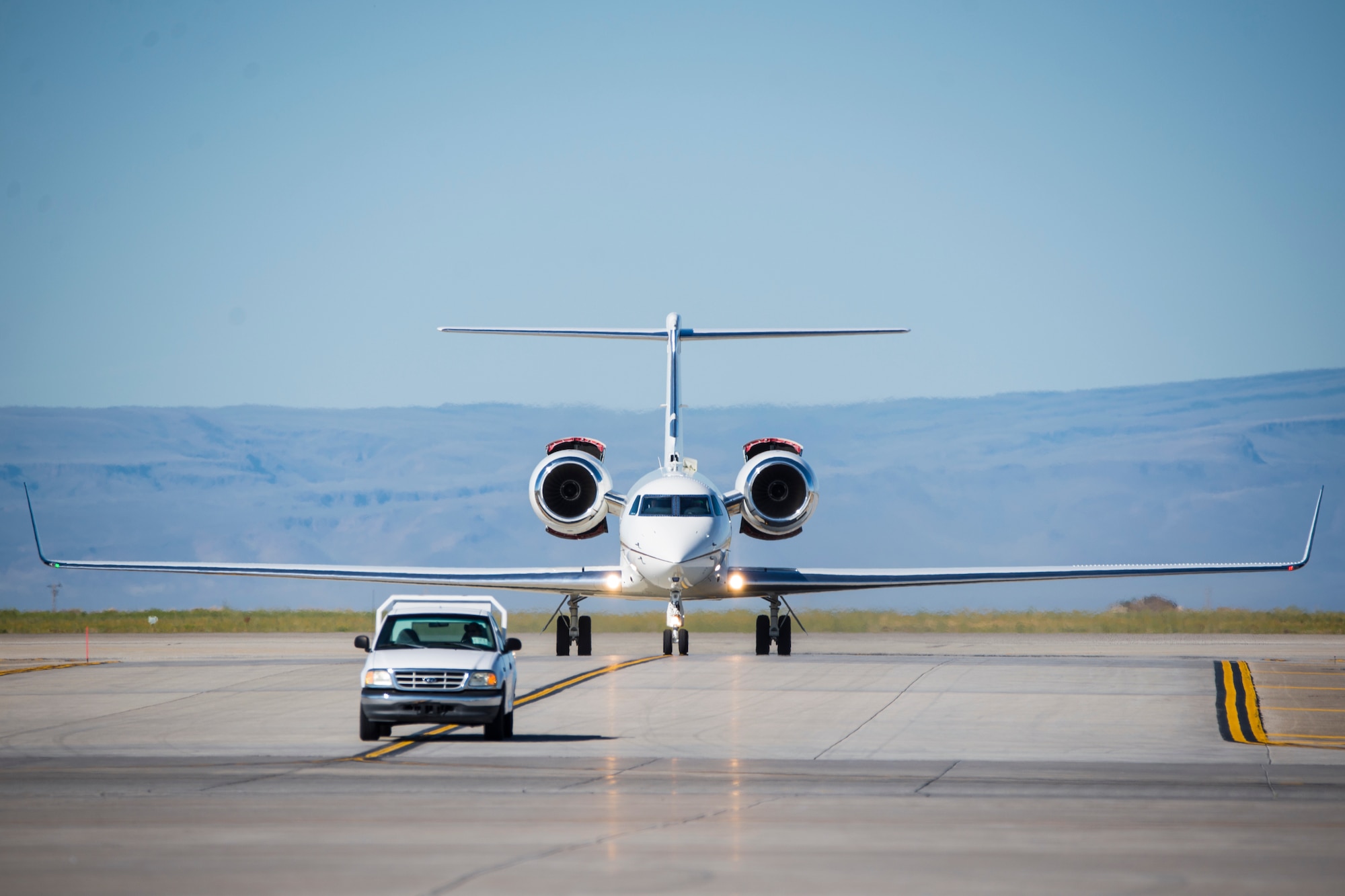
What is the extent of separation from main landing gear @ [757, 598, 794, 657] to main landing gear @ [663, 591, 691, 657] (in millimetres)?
2627

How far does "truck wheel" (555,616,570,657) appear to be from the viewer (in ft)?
114

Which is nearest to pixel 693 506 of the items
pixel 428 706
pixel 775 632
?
pixel 775 632

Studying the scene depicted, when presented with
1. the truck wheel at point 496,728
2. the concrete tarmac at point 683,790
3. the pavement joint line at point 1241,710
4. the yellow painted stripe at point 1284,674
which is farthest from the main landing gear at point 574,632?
the truck wheel at point 496,728

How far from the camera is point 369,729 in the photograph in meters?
18.1

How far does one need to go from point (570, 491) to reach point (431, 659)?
55.7 ft

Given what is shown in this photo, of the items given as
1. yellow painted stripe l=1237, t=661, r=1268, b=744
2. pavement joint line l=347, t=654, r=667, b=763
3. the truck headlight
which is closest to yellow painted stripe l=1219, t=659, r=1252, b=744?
yellow painted stripe l=1237, t=661, r=1268, b=744

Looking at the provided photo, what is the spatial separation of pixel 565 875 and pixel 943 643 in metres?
33.2

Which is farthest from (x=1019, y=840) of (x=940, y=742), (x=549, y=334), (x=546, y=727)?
(x=549, y=334)

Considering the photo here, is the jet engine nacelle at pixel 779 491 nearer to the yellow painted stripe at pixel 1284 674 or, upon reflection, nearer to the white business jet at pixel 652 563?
the white business jet at pixel 652 563

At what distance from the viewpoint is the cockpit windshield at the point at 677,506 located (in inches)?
1244

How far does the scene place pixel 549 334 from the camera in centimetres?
3697

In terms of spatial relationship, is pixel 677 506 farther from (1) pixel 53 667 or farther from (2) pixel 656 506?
(1) pixel 53 667

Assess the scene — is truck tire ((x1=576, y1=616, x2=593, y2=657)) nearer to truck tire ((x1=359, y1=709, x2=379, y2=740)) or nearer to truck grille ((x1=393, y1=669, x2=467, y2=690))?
truck tire ((x1=359, y1=709, x2=379, y2=740))

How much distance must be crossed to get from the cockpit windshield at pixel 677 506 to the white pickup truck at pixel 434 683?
12471 mm
